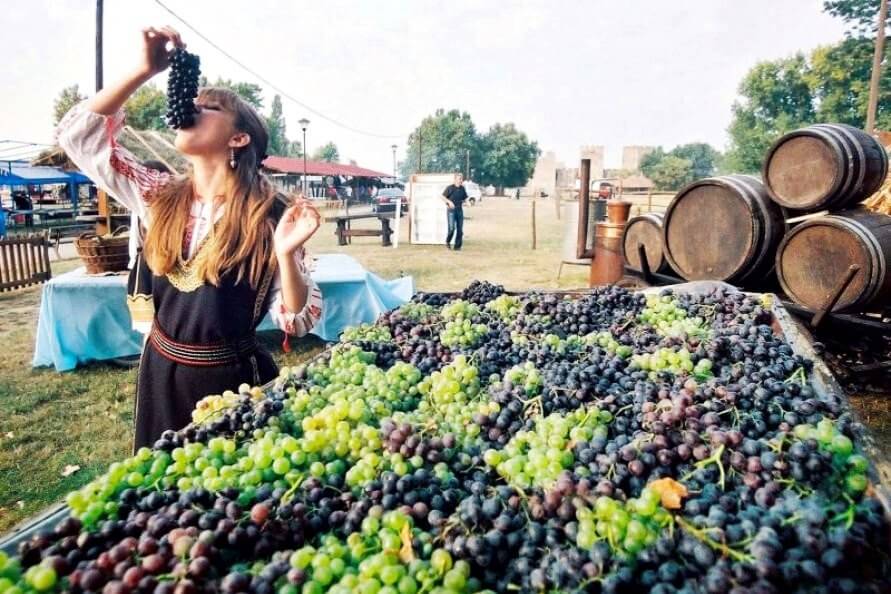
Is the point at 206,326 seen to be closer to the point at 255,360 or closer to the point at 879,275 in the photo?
the point at 255,360

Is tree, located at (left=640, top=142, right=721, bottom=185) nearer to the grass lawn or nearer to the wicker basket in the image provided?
the grass lawn

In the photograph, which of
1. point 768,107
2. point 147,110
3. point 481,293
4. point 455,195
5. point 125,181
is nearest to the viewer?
point 125,181

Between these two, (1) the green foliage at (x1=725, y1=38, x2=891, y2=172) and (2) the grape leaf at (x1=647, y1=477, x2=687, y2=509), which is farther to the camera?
(1) the green foliage at (x1=725, y1=38, x2=891, y2=172)

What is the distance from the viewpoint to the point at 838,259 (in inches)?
161

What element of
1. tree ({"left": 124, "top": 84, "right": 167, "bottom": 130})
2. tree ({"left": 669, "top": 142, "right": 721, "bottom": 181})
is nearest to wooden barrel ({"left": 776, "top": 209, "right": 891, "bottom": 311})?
tree ({"left": 124, "top": 84, "right": 167, "bottom": 130})

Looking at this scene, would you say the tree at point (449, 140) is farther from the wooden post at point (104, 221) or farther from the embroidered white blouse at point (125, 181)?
the embroidered white blouse at point (125, 181)

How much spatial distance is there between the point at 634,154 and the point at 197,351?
9846 centimetres

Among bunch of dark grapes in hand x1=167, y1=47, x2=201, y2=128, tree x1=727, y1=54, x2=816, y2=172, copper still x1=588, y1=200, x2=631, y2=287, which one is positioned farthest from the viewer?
tree x1=727, y1=54, x2=816, y2=172

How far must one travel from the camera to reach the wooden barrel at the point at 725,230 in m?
4.71

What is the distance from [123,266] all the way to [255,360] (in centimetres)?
418

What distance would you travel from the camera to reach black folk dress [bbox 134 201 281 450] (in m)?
2.21

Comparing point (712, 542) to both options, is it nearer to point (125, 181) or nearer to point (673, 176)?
point (125, 181)

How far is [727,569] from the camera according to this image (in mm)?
973

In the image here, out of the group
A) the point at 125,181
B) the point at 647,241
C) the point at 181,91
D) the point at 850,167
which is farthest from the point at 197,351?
the point at 647,241
